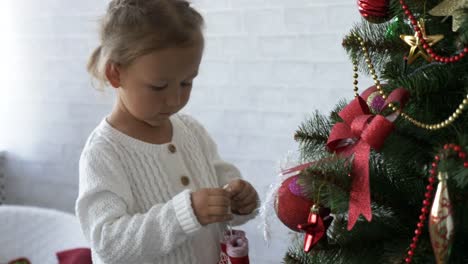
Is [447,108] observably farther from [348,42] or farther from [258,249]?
[258,249]

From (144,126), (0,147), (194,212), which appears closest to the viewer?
(194,212)

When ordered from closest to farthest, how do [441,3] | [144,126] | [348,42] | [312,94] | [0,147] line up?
[441,3]
[348,42]
[144,126]
[312,94]
[0,147]

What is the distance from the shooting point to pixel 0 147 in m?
2.50

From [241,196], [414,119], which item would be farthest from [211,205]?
[414,119]

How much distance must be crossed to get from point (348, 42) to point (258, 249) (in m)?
1.28

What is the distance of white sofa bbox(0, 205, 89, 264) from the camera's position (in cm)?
204

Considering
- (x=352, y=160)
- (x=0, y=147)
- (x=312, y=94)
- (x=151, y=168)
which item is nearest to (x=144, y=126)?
(x=151, y=168)

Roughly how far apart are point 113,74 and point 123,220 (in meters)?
0.25

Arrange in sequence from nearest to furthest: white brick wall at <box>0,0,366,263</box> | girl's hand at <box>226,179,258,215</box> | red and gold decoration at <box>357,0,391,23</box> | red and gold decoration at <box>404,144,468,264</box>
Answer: red and gold decoration at <box>404,144,468,264</box> < red and gold decoration at <box>357,0,391,23</box> < girl's hand at <box>226,179,258,215</box> < white brick wall at <box>0,0,366,263</box>

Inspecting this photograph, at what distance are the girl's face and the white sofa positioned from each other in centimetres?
98

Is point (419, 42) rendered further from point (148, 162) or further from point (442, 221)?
point (148, 162)

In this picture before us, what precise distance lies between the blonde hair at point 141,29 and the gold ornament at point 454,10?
527mm

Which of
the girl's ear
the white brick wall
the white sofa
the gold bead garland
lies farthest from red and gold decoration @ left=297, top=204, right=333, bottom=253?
the white sofa

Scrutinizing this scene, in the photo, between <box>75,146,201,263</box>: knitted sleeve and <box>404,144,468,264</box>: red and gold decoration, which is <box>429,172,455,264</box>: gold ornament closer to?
<box>404,144,468,264</box>: red and gold decoration
